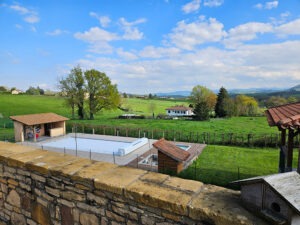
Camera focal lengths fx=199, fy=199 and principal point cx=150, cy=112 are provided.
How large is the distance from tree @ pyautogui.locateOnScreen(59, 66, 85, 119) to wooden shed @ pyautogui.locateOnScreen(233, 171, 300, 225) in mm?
34202

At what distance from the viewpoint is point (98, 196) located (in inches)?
75.4

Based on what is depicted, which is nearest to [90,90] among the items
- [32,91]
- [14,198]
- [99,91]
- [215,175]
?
[99,91]

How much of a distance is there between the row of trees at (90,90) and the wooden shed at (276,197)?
33.4 metres

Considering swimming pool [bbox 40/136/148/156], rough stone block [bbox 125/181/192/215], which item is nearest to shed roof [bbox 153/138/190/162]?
swimming pool [bbox 40/136/148/156]

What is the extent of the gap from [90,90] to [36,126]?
1307 cm

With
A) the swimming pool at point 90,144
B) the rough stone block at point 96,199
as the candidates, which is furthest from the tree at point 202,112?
the rough stone block at point 96,199

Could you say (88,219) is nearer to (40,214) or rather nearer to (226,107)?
(40,214)

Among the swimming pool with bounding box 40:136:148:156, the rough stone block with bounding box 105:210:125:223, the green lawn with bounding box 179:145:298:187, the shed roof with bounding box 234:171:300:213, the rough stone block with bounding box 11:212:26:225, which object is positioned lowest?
the swimming pool with bounding box 40:136:148:156

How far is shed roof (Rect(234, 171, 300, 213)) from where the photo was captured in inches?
45.5

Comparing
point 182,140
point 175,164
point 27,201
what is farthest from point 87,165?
point 182,140

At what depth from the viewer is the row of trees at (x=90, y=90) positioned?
33.2 metres

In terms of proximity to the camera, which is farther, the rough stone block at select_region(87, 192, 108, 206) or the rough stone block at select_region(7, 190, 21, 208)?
the rough stone block at select_region(7, 190, 21, 208)

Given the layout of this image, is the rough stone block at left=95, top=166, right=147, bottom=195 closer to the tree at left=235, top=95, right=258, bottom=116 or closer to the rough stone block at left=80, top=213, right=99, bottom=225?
the rough stone block at left=80, top=213, right=99, bottom=225

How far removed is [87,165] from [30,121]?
2112 centimetres
